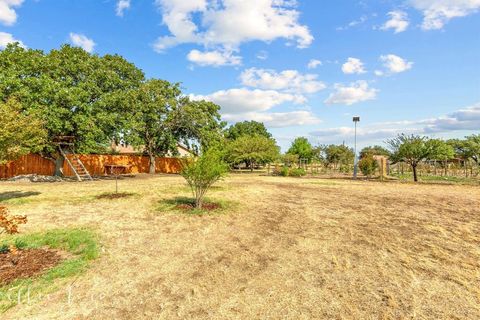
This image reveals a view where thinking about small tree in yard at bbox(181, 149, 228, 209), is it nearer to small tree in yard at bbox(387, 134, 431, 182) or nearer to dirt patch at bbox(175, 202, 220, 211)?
dirt patch at bbox(175, 202, 220, 211)

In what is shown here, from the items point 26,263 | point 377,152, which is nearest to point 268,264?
point 26,263

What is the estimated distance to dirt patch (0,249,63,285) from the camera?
4.75 meters

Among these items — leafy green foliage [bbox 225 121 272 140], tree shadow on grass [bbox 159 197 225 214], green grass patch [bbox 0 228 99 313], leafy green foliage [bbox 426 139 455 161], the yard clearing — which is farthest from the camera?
leafy green foliage [bbox 225 121 272 140]

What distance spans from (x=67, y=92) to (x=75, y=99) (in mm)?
581

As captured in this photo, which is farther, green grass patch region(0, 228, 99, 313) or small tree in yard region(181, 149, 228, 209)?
small tree in yard region(181, 149, 228, 209)

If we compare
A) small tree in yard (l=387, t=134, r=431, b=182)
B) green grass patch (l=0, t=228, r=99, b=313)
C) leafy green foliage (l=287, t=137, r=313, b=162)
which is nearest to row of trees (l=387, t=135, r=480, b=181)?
small tree in yard (l=387, t=134, r=431, b=182)

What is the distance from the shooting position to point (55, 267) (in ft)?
16.9

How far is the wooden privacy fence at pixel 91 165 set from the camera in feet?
72.5

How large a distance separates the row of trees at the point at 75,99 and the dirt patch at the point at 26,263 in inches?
269

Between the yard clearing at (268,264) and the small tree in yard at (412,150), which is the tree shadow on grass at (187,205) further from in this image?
the small tree in yard at (412,150)

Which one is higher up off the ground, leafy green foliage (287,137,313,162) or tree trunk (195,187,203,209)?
leafy green foliage (287,137,313,162)

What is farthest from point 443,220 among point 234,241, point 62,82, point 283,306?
point 62,82

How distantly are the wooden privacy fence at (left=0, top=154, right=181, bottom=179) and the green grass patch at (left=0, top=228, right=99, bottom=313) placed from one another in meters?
9.36

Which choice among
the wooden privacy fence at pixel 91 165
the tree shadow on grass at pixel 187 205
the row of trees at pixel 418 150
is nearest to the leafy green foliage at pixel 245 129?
the wooden privacy fence at pixel 91 165
